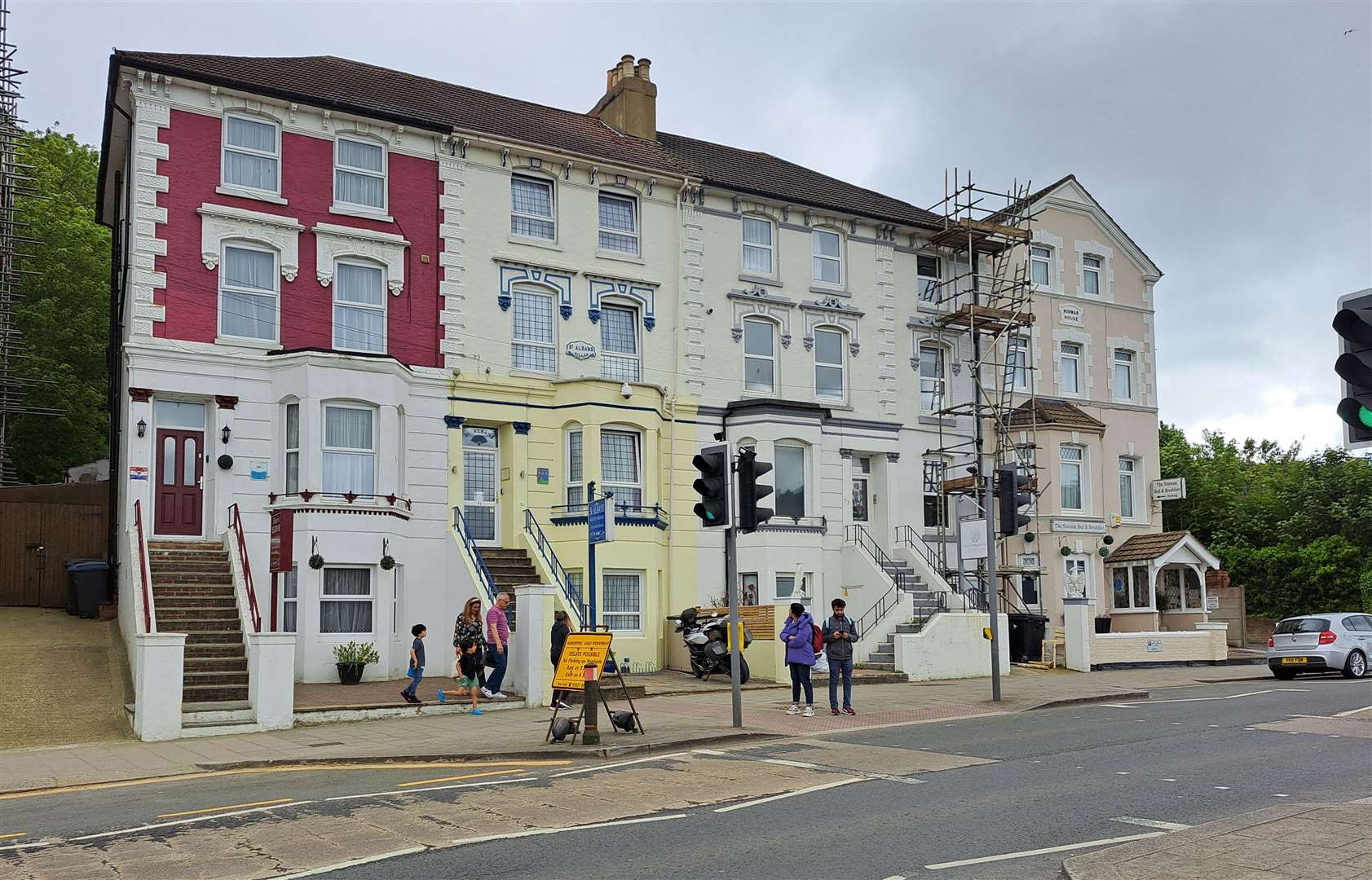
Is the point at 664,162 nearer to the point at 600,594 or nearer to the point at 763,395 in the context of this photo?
the point at 763,395

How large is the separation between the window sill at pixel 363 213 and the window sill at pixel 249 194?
1.05 meters

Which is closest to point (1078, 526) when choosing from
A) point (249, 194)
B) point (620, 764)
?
point (249, 194)

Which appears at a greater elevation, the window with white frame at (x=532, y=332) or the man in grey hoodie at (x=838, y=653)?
the window with white frame at (x=532, y=332)

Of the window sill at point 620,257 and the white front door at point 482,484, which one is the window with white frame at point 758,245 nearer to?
the window sill at point 620,257

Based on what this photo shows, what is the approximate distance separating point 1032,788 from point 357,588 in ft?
49.1

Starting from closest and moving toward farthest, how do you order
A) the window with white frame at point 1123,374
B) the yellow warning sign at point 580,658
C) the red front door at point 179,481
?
the yellow warning sign at point 580,658 < the red front door at point 179,481 < the window with white frame at point 1123,374

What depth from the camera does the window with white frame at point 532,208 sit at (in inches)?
1075

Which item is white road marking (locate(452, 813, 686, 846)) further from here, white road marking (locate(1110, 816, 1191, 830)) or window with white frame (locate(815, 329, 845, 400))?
window with white frame (locate(815, 329, 845, 400))

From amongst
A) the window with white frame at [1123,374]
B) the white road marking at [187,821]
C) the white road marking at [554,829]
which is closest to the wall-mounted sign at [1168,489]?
the window with white frame at [1123,374]

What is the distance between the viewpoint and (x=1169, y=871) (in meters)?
7.96

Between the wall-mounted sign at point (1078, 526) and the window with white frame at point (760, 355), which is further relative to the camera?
the wall-mounted sign at point (1078, 526)

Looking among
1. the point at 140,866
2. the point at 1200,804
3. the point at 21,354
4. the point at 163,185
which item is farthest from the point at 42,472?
the point at 1200,804

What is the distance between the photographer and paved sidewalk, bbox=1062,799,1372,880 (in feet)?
25.9

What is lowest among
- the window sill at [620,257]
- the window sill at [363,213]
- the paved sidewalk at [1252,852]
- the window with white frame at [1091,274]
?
the paved sidewalk at [1252,852]
